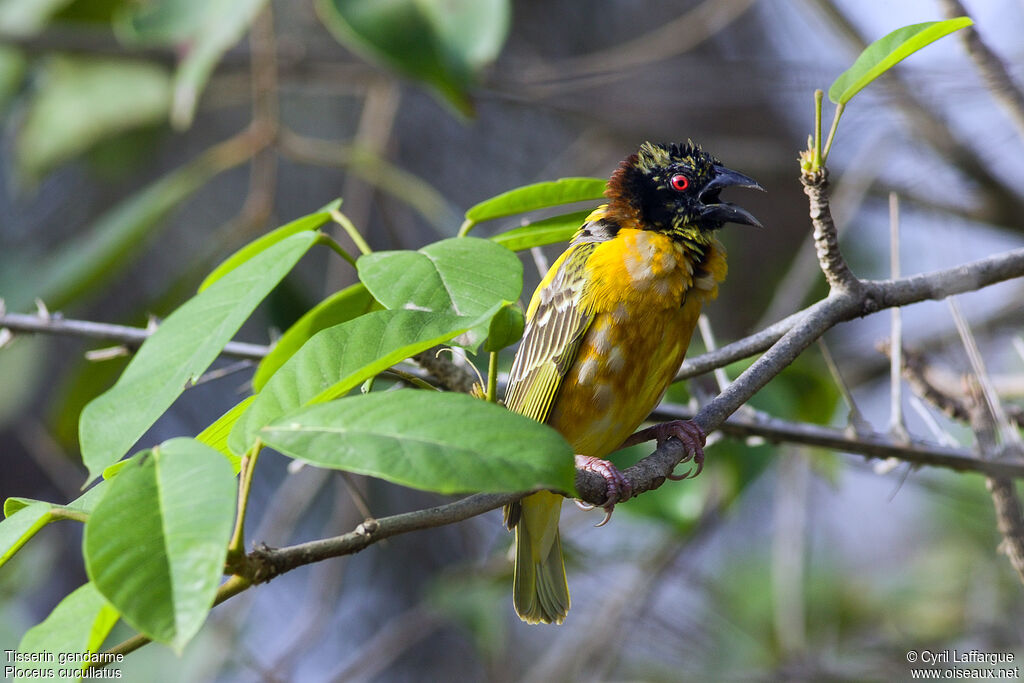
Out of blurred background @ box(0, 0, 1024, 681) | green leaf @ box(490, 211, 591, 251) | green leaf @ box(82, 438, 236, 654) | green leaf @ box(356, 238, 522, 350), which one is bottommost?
blurred background @ box(0, 0, 1024, 681)

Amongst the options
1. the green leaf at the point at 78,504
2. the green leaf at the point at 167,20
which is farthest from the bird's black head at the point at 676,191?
the green leaf at the point at 167,20

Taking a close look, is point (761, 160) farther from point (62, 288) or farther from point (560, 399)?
point (62, 288)

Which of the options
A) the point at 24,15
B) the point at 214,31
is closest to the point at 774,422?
the point at 214,31

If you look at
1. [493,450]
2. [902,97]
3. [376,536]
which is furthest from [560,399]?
[902,97]

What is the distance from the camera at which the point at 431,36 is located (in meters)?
2.96

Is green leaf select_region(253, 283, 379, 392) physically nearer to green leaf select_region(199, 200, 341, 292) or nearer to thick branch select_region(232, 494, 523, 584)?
green leaf select_region(199, 200, 341, 292)

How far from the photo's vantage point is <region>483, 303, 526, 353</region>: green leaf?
53.0 inches

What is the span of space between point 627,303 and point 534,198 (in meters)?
0.44

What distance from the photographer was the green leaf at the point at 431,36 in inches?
113

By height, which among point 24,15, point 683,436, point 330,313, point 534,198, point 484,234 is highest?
point 534,198

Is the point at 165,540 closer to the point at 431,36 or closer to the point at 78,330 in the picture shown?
the point at 78,330

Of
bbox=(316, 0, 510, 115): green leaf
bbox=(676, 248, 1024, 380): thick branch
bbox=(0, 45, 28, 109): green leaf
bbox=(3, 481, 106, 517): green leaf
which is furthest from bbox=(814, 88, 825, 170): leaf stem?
bbox=(0, 45, 28, 109): green leaf

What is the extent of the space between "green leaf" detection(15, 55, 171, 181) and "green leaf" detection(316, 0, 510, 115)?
7.69ft

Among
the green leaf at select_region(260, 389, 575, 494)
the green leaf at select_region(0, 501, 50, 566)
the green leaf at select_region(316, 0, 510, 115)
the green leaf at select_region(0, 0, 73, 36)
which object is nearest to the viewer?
the green leaf at select_region(260, 389, 575, 494)
